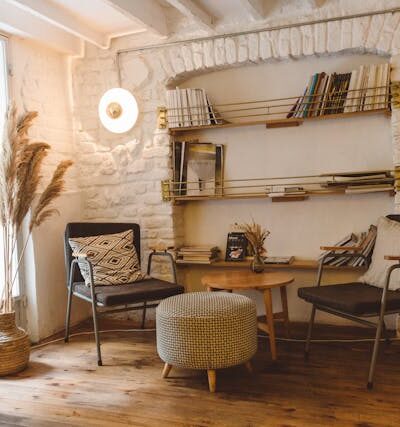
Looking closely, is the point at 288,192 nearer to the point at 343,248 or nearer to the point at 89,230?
the point at 343,248

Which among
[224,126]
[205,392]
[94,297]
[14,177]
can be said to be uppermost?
[224,126]

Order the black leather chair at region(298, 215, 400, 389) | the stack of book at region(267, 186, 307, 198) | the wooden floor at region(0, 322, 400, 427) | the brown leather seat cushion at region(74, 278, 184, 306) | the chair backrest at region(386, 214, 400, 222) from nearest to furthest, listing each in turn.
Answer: the wooden floor at region(0, 322, 400, 427) → the black leather chair at region(298, 215, 400, 389) → the brown leather seat cushion at region(74, 278, 184, 306) → the chair backrest at region(386, 214, 400, 222) → the stack of book at region(267, 186, 307, 198)

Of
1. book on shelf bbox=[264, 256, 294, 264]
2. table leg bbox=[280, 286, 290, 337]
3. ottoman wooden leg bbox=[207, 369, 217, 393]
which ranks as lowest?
ottoman wooden leg bbox=[207, 369, 217, 393]

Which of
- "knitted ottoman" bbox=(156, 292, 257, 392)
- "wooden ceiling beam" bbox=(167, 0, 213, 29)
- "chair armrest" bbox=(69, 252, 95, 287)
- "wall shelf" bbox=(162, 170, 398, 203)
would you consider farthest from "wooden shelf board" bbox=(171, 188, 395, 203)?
"wooden ceiling beam" bbox=(167, 0, 213, 29)

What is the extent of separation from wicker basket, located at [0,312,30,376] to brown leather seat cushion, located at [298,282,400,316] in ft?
5.76

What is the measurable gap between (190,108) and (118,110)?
57 centimetres

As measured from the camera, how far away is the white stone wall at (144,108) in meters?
3.53

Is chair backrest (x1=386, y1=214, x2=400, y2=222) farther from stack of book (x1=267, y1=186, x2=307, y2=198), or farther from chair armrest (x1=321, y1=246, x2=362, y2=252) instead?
stack of book (x1=267, y1=186, x2=307, y2=198)

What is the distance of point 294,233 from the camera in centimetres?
373

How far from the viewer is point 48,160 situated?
3795 mm

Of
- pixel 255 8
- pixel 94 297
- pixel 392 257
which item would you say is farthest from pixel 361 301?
pixel 255 8

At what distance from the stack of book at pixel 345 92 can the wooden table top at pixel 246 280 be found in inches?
47.2

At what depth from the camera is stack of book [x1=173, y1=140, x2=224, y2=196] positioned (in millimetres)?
3842

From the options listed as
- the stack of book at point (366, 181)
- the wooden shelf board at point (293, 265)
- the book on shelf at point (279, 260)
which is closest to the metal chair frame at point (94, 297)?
the wooden shelf board at point (293, 265)
